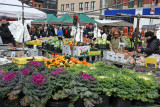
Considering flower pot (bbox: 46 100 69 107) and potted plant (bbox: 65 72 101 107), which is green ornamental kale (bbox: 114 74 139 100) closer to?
potted plant (bbox: 65 72 101 107)

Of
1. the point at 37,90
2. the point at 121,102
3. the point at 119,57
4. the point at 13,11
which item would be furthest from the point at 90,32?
the point at 37,90

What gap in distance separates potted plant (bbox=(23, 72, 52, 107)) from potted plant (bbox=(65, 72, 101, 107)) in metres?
0.23

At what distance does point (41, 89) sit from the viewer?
1975 mm

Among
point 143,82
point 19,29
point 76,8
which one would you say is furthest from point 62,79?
point 76,8

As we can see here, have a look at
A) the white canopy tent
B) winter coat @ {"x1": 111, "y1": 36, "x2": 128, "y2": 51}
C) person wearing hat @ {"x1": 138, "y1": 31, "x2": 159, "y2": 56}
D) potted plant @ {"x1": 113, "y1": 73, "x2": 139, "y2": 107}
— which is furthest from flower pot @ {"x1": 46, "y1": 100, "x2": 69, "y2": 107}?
the white canopy tent

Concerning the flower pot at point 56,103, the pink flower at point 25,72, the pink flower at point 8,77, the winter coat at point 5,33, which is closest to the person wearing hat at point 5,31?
the winter coat at point 5,33

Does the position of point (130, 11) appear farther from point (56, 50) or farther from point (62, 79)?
point (62, 79)

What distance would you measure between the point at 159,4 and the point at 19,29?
21.9m

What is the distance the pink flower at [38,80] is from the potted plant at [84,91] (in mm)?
299

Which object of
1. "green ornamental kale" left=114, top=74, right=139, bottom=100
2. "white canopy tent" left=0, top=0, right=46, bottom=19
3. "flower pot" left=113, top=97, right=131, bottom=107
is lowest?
"flower pot" left=113, top=97, right=131, bottom=107

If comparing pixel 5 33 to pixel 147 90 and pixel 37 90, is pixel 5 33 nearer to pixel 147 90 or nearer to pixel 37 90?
pixel 37 90

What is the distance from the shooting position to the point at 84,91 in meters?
2.12

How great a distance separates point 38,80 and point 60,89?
1.03 feet

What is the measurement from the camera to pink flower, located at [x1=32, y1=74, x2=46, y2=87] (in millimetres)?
1990
